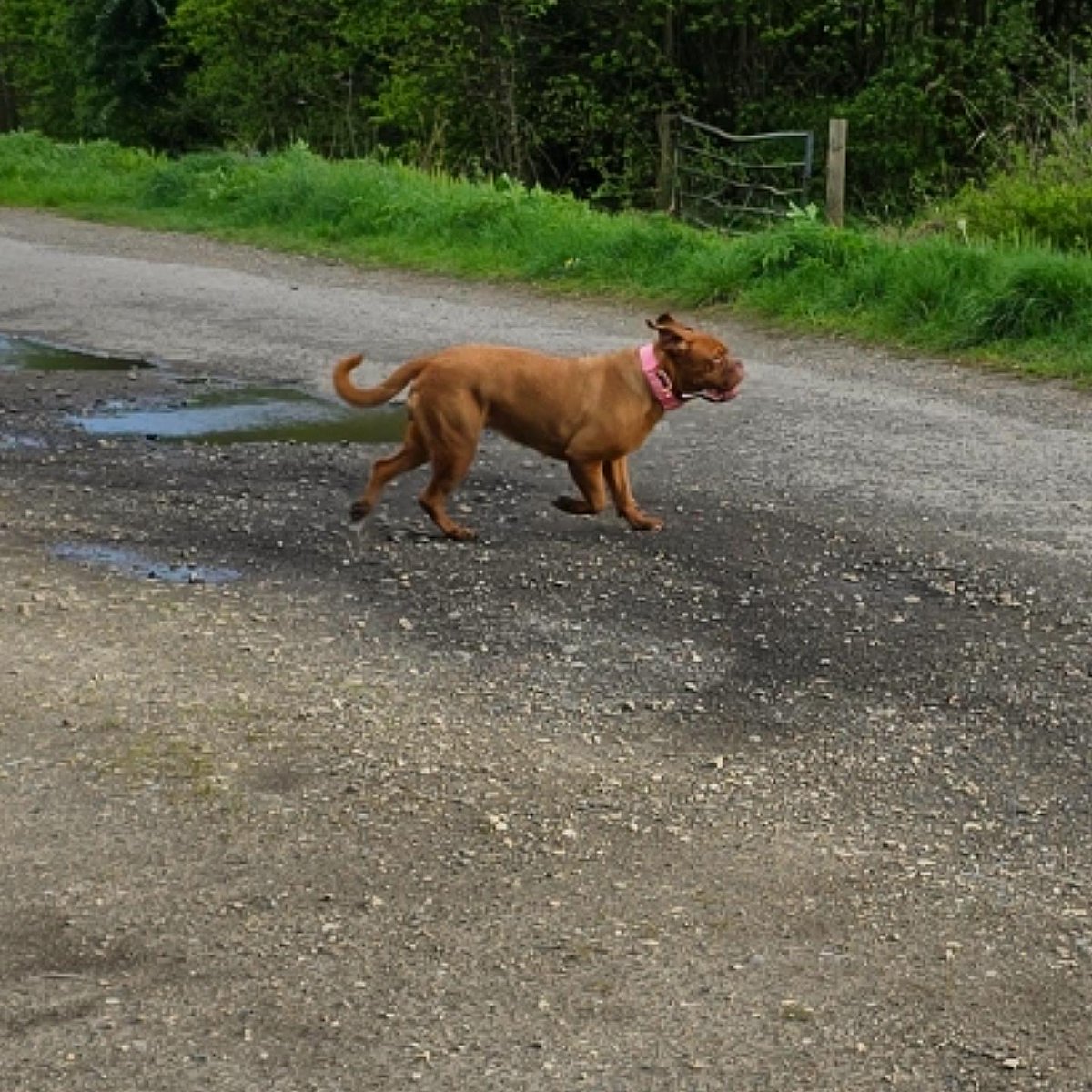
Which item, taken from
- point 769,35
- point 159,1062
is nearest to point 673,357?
point 159,1062

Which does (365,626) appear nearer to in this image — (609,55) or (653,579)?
(653,579)

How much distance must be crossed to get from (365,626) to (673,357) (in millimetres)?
1702

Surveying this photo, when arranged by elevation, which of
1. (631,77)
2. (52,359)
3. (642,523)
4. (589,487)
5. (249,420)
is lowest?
(631,77)

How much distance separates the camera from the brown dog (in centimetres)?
689

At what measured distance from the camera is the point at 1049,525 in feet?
23.3

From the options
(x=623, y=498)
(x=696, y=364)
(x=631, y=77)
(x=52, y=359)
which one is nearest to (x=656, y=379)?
(x=696, y=364)

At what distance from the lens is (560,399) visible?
22.7 feet

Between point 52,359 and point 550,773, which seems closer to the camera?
point 550,773

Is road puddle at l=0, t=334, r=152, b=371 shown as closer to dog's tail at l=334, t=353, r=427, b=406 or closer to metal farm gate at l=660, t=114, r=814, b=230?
dog's tail at l=334, t=353, r=427, b=406

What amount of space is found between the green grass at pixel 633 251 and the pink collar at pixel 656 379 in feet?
12.5

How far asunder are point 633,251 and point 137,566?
25.6ft

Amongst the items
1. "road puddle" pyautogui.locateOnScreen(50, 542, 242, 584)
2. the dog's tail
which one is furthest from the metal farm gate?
"road puddle" pyautogui.locateOnScreen(50, 542, 242, 584)

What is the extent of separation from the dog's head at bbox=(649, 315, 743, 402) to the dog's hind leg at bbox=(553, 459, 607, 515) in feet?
1.42

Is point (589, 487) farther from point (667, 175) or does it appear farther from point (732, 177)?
point (732, 177)
